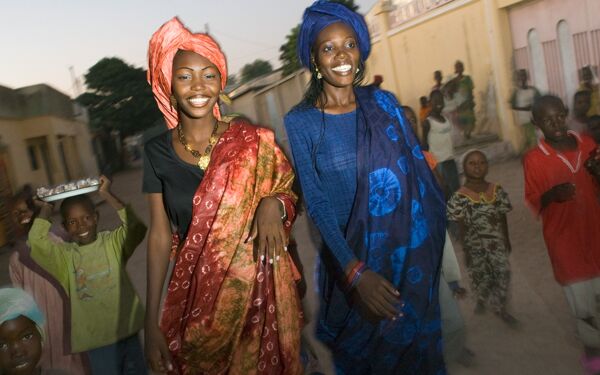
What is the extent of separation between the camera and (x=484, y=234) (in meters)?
3.92

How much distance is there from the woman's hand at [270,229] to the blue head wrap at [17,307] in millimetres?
1100

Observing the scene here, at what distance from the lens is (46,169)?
21.3 meters

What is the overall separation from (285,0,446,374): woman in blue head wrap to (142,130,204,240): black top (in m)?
0.40

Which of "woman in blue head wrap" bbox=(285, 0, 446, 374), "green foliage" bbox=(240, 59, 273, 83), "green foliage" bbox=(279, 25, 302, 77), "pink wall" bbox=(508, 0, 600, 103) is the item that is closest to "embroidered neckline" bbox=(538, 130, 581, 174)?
"woman in blue head wrap" bbox=(285, 0, 446, 374)

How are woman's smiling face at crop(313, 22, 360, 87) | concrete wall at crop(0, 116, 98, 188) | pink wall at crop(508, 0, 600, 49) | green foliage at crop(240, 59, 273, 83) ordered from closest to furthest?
woman's smiling face at crop(313, 22, 360, 87) → pink wall at crop(508, 0, 600, 49) → concrete wall at crop(0, 116, 98, 188) → green foliage at crop(240, 59, 273, 83)

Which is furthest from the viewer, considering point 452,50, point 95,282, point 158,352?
point 452,50

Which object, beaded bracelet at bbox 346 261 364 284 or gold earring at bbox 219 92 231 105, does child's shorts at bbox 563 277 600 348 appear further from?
gold earring at bbox 219 92 231 105

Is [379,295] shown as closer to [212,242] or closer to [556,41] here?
[212,242]

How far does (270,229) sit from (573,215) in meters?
1.98

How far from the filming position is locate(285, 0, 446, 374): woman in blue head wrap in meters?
2.26

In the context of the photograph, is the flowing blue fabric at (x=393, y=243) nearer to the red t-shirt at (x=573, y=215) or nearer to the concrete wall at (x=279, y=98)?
the red t-shirt at (x=573, y=215)

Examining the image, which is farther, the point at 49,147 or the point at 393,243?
the point at 49,147

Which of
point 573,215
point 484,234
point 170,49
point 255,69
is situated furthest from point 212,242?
point 255,69

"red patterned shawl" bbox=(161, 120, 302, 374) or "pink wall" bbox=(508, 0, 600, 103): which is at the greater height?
"pink wall" bbox=(508, 0, 600, 103)
